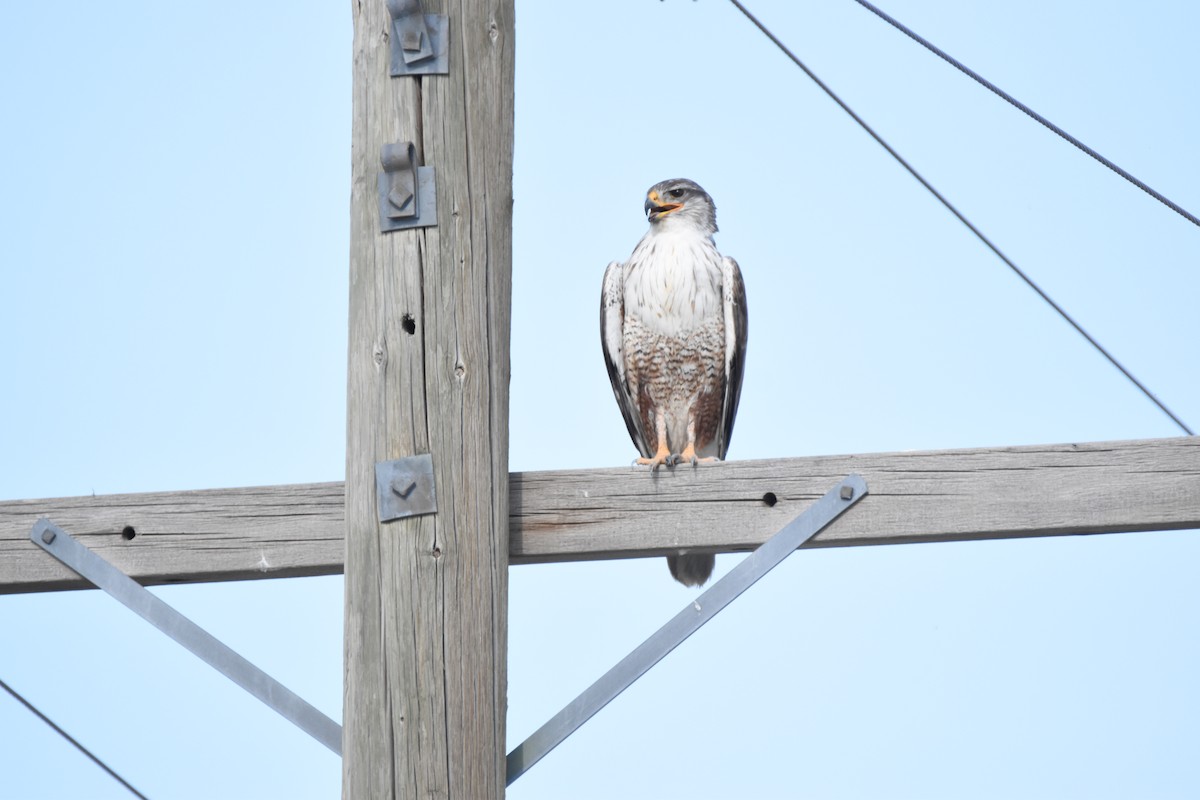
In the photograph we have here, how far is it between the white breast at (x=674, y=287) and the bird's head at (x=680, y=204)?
0.27 meters

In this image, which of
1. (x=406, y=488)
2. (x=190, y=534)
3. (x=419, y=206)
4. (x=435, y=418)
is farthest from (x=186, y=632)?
(x=419, y=206)

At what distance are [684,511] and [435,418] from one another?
555mm

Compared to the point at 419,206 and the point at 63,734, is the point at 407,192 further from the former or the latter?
the point at 63,734

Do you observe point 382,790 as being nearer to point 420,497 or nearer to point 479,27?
point 420,497

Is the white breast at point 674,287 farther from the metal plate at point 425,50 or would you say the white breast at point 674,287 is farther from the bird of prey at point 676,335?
the metal plate at point 425,50

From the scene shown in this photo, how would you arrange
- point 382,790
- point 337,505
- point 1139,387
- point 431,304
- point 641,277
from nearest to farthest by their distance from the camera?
point 382,790 < point 431,304 < point 337,505 < point 1139,387 < point 641,277

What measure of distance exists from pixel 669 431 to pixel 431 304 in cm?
232

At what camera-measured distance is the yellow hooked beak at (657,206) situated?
4.94 metres

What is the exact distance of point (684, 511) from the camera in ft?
8.88

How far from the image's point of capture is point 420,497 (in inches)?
96.7

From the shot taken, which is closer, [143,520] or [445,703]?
[445,703]

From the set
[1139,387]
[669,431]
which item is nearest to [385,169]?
[1139,387]

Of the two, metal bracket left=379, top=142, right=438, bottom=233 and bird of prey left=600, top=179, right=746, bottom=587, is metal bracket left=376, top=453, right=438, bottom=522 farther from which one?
bird of prey left=600, top=179, right=746, bottom=587

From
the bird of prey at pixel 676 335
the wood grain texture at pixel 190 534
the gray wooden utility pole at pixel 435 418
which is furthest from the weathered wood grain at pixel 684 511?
the bird of prey at pixel 676 335
